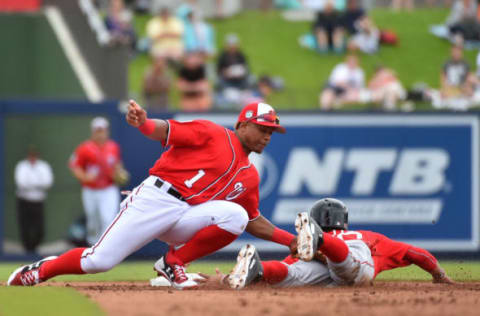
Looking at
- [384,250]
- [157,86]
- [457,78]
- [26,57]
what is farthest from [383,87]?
[384,250]

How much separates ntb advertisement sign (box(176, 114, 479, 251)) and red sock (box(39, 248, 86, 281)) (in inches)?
255

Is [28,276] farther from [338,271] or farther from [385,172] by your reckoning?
[385,172]

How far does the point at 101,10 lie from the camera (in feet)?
60.5

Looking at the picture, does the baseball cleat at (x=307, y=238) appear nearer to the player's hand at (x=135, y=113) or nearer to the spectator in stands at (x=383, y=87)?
the player's hand at (x=135, y=113)

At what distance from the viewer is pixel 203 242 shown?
23.4ft

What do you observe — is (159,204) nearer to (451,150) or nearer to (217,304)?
(217,304)

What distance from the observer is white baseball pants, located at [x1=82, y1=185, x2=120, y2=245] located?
13250 mm

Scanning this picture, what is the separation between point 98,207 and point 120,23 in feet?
15.4

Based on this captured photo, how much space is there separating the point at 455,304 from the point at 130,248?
2335 mm

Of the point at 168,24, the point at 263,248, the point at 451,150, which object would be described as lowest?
the point at 263,248

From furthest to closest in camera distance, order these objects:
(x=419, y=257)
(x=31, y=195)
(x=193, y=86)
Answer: (x=193, y=86)
(x=31, y=195)
(x=419, y=257)

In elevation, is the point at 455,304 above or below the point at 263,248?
above

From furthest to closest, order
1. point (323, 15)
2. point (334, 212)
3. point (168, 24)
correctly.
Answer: point (323, 15) < point (168, 24) < point (334, 212)

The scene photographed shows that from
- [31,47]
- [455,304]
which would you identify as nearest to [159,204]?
[455,304]
